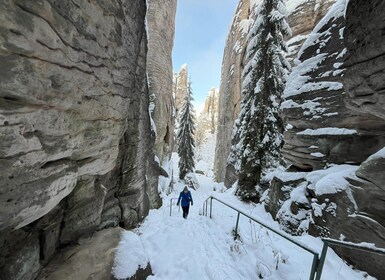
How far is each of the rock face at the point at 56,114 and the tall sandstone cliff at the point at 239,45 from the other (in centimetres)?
1720

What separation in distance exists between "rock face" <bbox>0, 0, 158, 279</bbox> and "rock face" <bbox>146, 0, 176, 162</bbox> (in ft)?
49.4

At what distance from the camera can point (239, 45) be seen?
2662cm

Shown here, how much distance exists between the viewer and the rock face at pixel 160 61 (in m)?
19.2

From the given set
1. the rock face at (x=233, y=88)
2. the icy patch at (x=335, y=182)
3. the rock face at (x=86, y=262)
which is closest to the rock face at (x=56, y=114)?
the rock face at (x=86, y=262)

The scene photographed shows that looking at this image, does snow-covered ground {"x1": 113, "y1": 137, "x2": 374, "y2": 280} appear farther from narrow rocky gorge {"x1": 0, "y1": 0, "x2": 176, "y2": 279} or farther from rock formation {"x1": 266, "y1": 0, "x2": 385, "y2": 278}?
rock formation {"x1": 266, "y1": 0, "x2": 385, "y2": 278}

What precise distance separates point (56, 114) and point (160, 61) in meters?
19.2

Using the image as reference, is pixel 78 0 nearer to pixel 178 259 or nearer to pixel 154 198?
pixel 178 259

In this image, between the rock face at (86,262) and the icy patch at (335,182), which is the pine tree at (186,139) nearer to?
the icy patch at (335,182)

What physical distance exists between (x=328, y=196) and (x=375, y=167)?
145 centimetres

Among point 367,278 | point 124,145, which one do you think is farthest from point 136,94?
point 367,278

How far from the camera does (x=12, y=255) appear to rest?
2686 millimetres

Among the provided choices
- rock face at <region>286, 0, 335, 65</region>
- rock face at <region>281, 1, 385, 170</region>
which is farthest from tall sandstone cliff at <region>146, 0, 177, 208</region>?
rock face at <region>281, 1, 385, 170</region>

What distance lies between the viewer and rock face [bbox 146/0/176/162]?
19.2m

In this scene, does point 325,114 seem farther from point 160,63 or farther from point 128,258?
point 160,63
